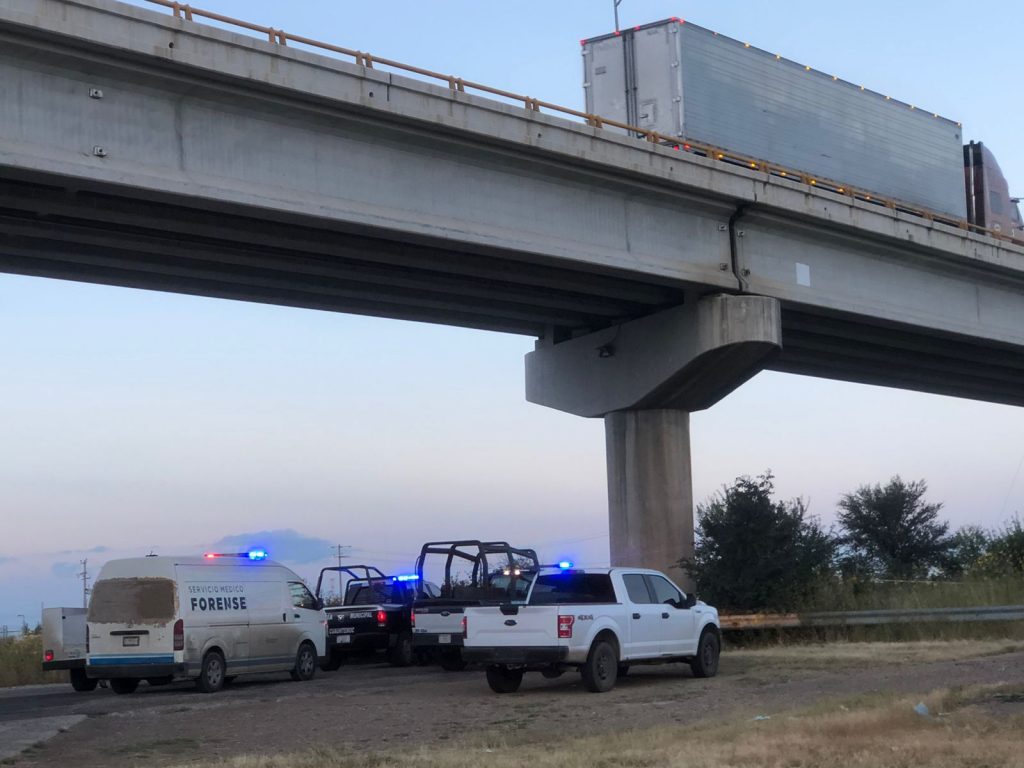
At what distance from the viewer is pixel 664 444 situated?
3262cm

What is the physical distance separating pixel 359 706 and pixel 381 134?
9650 mm

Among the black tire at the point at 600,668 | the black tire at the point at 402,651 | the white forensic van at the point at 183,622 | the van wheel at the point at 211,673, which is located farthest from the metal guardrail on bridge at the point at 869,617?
the van wheel at the point at 211,673

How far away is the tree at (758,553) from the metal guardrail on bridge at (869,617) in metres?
0.80

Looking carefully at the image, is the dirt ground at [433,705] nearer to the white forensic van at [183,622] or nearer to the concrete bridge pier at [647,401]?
the white forensic van at [183,622]

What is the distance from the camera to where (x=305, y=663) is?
22844 millimetres

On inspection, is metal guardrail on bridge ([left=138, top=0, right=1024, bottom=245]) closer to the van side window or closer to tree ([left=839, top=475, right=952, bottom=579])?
the van side window

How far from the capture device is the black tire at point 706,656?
19.7m

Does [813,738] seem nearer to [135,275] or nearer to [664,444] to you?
[135,275]

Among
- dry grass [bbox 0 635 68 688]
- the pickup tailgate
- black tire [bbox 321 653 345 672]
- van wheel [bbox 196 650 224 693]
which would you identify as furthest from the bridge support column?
van wheel [bbox 196 650 224 693]

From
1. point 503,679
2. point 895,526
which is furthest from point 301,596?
point 895,526

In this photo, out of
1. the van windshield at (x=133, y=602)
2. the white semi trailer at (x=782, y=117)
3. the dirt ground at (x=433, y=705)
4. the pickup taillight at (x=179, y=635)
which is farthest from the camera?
the white semi trailer at (x=782, y=117)

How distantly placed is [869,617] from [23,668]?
57.3 feet

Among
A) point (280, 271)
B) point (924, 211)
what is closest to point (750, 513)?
point (924, 211)

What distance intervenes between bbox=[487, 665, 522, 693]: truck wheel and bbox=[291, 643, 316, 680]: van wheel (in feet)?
18.2
